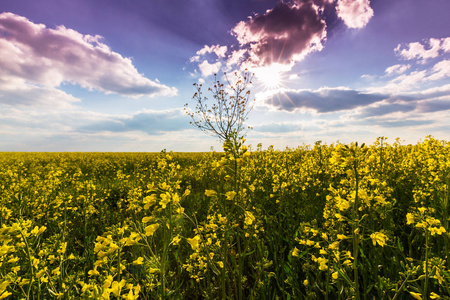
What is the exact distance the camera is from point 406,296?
9.08 ft

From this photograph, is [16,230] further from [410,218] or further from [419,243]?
[419,243]

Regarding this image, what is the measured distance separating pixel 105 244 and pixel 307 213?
12.8 feet

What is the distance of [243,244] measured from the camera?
156 inches

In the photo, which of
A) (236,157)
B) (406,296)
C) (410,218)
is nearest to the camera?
(236,157)

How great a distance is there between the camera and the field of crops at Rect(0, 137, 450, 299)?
186 centimetres

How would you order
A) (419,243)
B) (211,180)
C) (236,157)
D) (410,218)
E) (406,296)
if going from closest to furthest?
1. (236,157)
2. (410,218)
3. (406,296)
4. (419,243)
5. (211,180)

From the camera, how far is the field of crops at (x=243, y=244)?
186cm

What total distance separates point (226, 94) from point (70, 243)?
1138 centimetres

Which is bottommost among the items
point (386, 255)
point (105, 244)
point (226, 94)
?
point (386, 255)

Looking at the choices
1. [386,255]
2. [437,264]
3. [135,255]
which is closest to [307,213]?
[386,255]

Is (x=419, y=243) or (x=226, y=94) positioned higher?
(x=226, y=94)

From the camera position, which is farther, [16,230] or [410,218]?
[410,218]

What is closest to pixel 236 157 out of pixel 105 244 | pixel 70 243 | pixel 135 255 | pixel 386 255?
pixel 105 244

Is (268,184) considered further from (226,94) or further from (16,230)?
(226,94)
